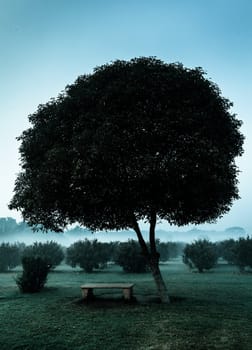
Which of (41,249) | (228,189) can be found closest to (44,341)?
(228,189)

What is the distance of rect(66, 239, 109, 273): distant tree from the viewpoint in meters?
37.4

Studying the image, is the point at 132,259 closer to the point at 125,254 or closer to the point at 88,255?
the point at 125,254

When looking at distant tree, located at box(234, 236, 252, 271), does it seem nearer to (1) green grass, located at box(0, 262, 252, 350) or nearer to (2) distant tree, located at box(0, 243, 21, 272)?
(1) green grass, located at box(0, 262, 252, 350)

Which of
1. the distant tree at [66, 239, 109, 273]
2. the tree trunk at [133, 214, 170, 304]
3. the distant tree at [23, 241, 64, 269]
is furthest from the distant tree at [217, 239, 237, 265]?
the tree trunk at [133, 214, 170, 304]

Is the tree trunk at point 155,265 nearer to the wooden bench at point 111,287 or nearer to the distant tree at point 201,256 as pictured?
the wooden bench at point 111,287

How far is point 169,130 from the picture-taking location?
13906 mm

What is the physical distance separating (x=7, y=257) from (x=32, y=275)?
79.6ft

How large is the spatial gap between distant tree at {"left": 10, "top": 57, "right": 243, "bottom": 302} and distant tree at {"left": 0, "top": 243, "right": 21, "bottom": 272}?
27.9 meters

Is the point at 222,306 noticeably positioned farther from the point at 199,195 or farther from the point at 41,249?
the point at 41,249

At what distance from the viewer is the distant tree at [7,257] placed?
41469 mm

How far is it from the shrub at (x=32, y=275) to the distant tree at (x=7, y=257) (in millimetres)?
22783

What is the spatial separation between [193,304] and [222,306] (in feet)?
4.18

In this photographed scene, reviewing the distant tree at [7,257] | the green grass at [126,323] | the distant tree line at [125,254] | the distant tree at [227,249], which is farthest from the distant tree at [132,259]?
the green grass at [126,323]

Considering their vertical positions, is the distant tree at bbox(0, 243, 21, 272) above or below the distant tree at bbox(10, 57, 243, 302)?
below
